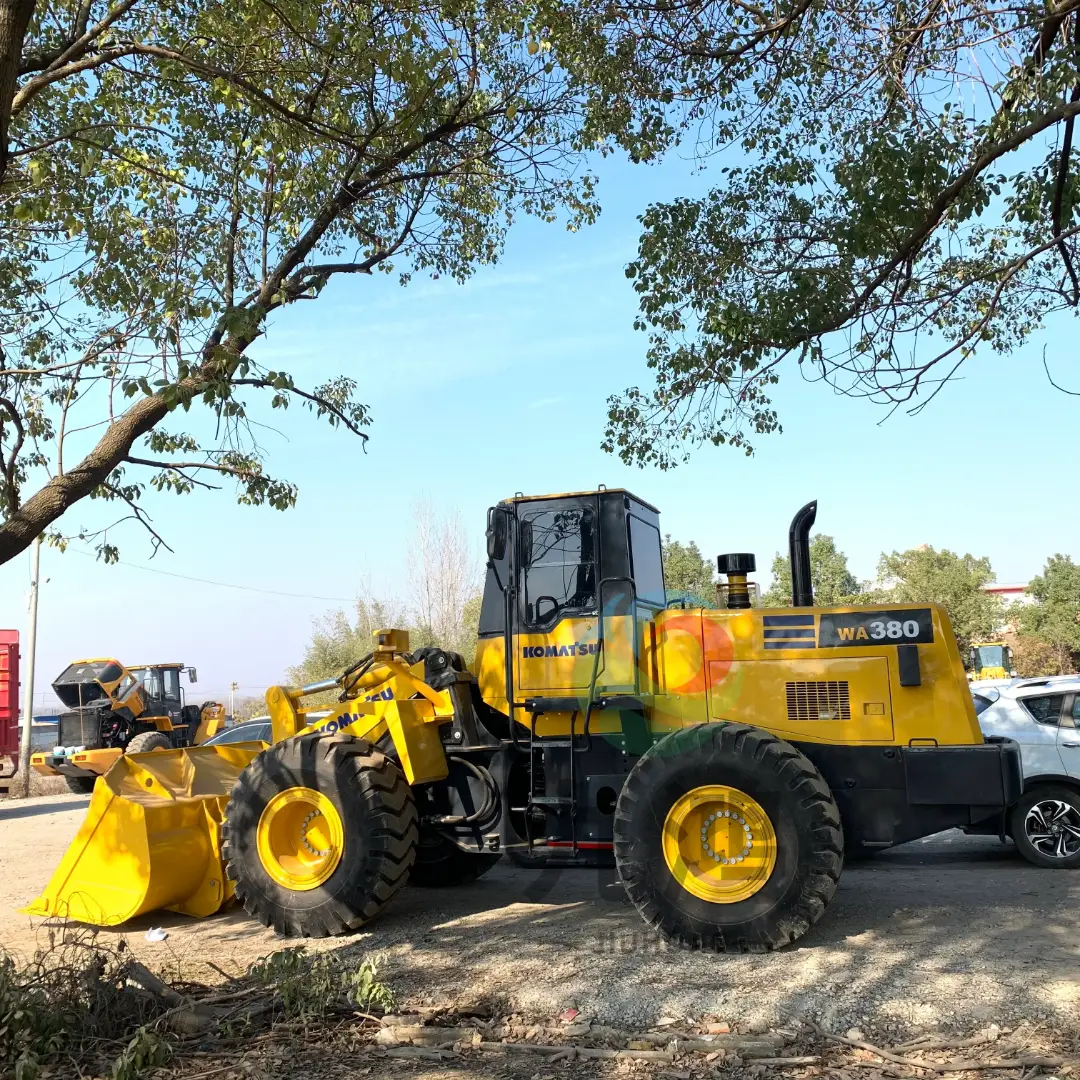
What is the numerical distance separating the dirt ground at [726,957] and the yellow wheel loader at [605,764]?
341 millimetres

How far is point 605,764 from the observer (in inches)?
266

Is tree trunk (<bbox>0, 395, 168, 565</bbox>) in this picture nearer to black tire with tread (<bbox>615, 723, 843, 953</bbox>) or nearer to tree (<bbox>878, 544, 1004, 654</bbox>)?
black tire with tread (<bbox>615, 723, 843, 953</bbox>)

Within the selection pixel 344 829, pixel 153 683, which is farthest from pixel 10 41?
pixel 153 683

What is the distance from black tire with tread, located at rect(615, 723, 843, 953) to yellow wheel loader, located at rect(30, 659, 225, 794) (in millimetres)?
14959

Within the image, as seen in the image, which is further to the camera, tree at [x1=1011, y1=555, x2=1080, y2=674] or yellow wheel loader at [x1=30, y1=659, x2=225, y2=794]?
tree at [x1=1011, y1=555, x2=1080, y2=674]

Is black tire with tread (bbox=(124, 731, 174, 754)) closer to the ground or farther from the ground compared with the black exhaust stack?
closer to the ground

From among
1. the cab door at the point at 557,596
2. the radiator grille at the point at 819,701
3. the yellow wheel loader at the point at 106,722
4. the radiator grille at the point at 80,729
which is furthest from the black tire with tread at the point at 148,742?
the radiator grille at the point at 819,701

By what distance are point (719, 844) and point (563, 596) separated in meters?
1.96

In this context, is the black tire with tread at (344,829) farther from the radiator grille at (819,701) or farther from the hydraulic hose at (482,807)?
the radiator grille at (819,701)

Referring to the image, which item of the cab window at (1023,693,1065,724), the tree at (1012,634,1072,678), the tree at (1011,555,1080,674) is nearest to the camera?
the cab window at (1023,693,1065,724)

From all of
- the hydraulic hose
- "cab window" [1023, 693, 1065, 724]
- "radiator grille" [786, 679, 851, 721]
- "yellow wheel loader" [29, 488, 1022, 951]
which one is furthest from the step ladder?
"cab window" [1023, 693, 1065, 724]

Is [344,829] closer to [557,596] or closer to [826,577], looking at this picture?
[557,596]

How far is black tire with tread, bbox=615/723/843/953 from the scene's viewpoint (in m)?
5.94

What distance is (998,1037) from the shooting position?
4.52 metres
